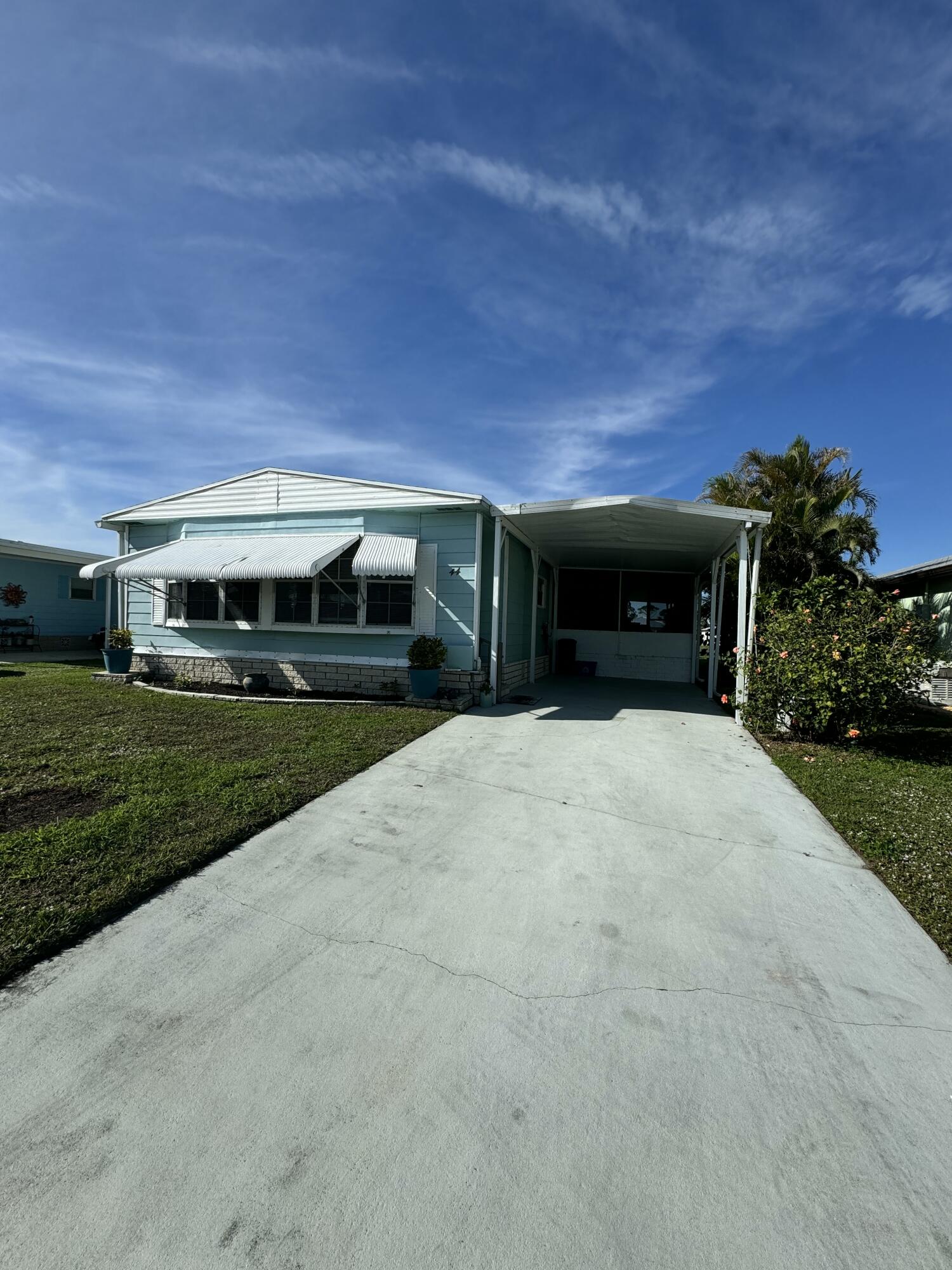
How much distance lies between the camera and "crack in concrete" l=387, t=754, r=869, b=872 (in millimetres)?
3568

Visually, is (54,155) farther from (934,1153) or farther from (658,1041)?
(934,1153)

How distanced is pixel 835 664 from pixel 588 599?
315 inches

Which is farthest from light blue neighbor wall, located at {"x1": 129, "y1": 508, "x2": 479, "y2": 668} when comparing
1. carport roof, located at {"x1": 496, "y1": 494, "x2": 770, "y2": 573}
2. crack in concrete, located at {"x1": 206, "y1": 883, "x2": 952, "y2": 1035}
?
crack in concrete, located at {"x1": 206, "y1": 883, "x2": 952, "y2": 1035}

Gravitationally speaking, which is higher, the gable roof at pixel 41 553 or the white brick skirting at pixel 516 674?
the gable roof at pixel 41 553

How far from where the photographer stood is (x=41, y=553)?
15344mm

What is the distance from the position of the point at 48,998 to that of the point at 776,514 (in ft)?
55.2

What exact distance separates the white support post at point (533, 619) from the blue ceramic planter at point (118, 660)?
27.2 ft

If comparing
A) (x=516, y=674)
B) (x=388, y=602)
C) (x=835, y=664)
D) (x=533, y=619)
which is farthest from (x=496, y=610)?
(x=835, y=664)

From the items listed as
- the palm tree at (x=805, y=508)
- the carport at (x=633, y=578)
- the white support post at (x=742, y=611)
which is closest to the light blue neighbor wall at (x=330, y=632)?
the carport at (x=633, y=578)

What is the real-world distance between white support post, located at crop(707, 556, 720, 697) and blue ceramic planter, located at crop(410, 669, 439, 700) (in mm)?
5077

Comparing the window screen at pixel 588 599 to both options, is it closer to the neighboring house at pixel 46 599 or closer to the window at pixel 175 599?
the window at pixel 175 599

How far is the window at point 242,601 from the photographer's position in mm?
10062

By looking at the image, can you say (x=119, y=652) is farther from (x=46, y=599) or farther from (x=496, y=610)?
(x=46, y=599)

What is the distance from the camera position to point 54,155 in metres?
6.52
